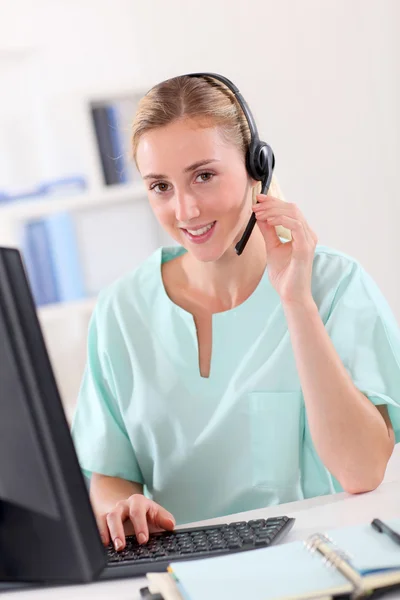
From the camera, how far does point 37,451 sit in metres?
0.80

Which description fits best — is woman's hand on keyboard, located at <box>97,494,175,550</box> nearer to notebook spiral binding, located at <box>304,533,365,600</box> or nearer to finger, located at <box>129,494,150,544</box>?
finger, located at <box>129,494,150,544</box>

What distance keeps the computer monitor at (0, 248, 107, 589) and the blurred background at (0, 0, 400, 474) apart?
1969 mm

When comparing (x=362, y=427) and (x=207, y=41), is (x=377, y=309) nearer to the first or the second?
(x=362, y=427)

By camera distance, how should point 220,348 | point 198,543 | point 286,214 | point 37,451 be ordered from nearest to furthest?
point 37,451 → point 198,543 → point 286,214 → point 220,348

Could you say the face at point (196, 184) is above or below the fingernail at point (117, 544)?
above

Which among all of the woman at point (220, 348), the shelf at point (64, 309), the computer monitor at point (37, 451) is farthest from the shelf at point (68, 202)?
the computer monitor at point (37, 451)

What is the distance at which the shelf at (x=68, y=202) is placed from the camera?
278 centimetres

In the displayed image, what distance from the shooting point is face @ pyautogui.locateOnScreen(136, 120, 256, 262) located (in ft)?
4.49

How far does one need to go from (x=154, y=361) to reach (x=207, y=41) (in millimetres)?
1811

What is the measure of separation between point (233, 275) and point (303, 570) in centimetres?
77

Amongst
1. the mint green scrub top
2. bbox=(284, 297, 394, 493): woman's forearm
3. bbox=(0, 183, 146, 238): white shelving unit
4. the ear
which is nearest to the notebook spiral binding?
bbox=(284, 297, 394, 493): woman's forearm

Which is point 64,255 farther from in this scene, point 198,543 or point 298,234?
point 198,543

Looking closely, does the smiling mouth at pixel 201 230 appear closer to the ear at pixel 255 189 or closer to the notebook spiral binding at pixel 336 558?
the ear at pixel 255 189

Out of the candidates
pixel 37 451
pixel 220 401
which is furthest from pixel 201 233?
pixel 37 451
